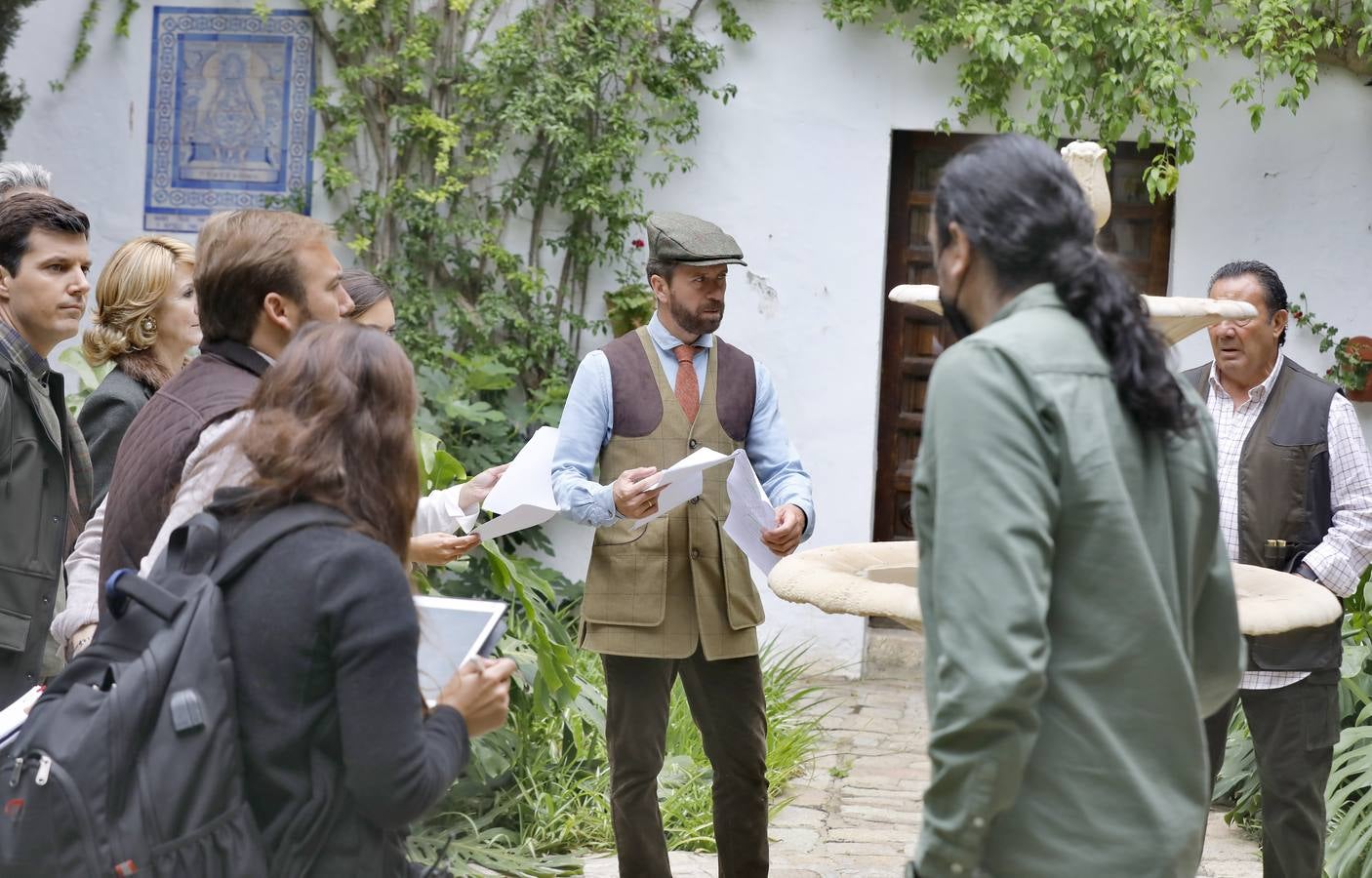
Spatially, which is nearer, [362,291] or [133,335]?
[133,335]

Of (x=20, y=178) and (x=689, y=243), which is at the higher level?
(x=20, y=178)

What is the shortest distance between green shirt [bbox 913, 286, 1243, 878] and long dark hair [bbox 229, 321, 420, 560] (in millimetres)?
721

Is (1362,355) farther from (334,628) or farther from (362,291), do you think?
(334,628)

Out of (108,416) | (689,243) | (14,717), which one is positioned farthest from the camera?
(689,243)

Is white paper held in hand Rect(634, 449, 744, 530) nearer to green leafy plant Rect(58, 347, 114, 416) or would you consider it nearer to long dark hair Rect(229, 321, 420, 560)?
long dark hair Rect(229, 321, 420, 560)

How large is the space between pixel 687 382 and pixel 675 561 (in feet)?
1.63

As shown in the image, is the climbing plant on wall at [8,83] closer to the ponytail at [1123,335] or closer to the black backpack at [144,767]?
the black backpack at [144,767]

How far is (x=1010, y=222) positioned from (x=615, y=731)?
7.70 ft

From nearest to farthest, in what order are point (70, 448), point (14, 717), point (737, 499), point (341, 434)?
point (341, 434) < point (14, 717) < point (70, 448) < point (737, 499)

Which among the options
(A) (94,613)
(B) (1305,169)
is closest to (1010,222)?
(A) (94,613)

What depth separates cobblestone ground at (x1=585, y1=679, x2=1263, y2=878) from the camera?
4785 mm

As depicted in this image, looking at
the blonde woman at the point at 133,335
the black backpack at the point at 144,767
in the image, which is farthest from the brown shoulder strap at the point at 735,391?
the black backpack at the point at 144,767

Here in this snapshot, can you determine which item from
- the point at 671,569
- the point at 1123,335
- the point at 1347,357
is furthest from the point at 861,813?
the point at 1123,335

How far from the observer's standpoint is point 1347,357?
6.81 meters
